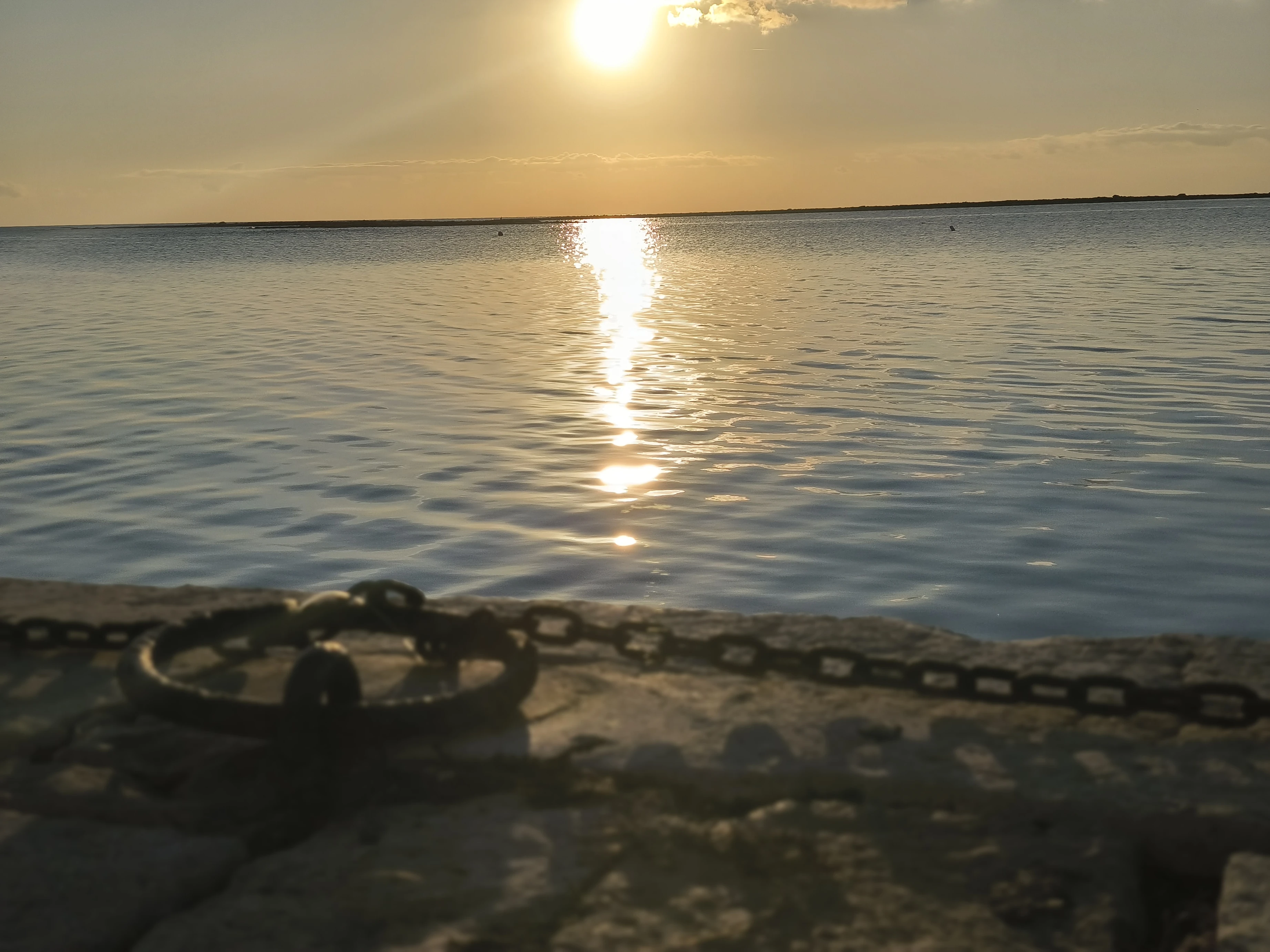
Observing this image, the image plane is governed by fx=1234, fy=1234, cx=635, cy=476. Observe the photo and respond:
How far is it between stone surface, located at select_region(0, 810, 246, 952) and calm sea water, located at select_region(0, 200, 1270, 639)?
11.4ft

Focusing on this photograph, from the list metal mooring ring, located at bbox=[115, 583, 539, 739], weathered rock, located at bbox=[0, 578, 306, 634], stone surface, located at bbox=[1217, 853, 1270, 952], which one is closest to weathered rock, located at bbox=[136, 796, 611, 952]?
metal mooring ring, located at bbox=[115, 583, 539, 739]

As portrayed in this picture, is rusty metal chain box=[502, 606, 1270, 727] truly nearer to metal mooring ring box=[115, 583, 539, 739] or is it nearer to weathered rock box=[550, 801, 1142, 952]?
metal mooring ring box=[115, 583, 539, 739]

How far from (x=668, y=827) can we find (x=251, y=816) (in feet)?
2.76

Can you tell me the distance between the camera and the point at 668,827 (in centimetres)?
240

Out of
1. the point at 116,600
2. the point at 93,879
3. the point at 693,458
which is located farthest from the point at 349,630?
the point at 693,458

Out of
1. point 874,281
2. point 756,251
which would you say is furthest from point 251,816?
point 756,251

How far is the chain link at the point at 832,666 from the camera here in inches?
111

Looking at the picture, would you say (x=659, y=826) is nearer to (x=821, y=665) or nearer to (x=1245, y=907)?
(x=821, y=665)

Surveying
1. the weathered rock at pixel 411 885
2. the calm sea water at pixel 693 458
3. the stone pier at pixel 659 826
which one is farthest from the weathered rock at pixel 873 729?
the calm sea water at pixel 693 458

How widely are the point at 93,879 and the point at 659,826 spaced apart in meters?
1.04

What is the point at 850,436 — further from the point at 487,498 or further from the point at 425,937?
the point at 425,937

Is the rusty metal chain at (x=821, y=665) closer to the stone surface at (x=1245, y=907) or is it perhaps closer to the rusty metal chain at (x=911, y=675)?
the rusty metal chain at (x=911, y=675)

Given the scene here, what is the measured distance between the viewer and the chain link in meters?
2.81

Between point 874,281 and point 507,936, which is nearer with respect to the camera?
point 507,936
